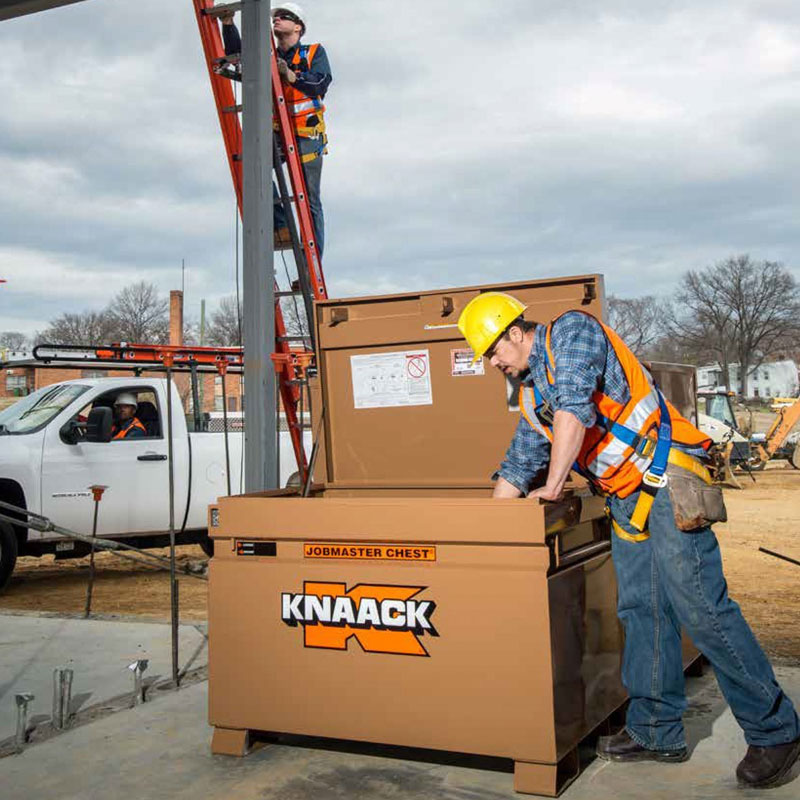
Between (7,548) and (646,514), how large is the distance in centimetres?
694

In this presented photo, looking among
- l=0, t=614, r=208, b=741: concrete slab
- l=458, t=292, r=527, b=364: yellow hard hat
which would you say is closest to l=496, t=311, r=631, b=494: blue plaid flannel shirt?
l=458, t=292, r=527, b=364: yellow hard hat

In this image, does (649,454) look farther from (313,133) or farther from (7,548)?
(7,548)

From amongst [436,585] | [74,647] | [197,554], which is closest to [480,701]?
[436,585]

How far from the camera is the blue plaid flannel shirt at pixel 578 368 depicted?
3713mm

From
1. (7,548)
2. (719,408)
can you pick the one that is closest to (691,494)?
(7,548)

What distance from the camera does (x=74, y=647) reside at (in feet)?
21.0

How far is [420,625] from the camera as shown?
12.2 ft

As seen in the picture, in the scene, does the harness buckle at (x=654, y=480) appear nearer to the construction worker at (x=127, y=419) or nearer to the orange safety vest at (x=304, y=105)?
the orange safety vest at (x=304, y=105)

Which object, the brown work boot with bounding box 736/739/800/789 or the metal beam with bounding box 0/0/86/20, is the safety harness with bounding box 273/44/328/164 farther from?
the brown work boot with bounding box 736/739/800/789

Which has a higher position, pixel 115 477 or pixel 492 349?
pixel 492 349

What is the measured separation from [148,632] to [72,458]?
3302mm

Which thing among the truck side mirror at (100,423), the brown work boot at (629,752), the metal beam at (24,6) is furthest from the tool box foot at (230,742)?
the truck side mirror at (100,423)

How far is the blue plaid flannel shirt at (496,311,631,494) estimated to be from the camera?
3713mm

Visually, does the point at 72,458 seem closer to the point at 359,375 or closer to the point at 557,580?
the point at 359,375
